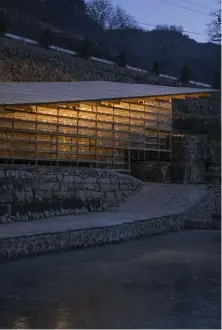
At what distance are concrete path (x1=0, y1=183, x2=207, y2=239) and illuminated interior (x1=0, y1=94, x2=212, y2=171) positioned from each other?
3019 millimetres

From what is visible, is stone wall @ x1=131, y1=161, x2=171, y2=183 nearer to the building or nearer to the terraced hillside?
the building

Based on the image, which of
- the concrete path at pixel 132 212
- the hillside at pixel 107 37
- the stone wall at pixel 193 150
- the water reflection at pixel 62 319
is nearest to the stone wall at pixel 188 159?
the stone wall at pixel 193 150

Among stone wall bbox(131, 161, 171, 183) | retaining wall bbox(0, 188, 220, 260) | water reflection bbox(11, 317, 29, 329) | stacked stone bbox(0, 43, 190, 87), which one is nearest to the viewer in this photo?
water reflection bbox(11, 317, 29, 329)

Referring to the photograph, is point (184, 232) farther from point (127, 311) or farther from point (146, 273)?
point (127, 311)

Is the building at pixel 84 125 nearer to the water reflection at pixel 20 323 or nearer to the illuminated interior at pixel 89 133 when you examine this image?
the illuminated interior at pixel 89 133

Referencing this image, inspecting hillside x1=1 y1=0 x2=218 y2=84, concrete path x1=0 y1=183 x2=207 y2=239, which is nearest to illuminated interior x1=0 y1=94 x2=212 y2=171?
concrete path x1=0 y1=183 x2=207 y2=239

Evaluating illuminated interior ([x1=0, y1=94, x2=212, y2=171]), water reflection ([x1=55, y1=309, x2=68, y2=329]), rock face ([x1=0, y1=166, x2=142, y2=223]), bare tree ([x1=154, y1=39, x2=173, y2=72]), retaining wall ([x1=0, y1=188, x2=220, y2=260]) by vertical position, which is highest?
bare tree ([x1=154, y1=39, x2=173, y2=72])

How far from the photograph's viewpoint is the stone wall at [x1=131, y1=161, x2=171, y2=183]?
23.9 metres

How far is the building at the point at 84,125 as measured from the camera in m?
18.2

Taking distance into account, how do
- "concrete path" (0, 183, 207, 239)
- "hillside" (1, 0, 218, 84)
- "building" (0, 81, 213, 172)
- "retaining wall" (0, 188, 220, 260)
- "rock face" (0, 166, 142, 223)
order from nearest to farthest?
"retaining wall" (0, 188, 220, 260)
"concrete path" (0, 183, 207, 239)
"rock face" (0, 166, 142, 223)
"building" (0, 81, 213, 172)
"hillside" (1, 0, 218, 84)

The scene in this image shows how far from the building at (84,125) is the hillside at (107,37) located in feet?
102

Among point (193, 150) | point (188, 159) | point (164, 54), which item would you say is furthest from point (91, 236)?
point (164, 54)

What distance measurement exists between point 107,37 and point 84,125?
203ft

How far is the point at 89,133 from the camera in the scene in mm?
21625
